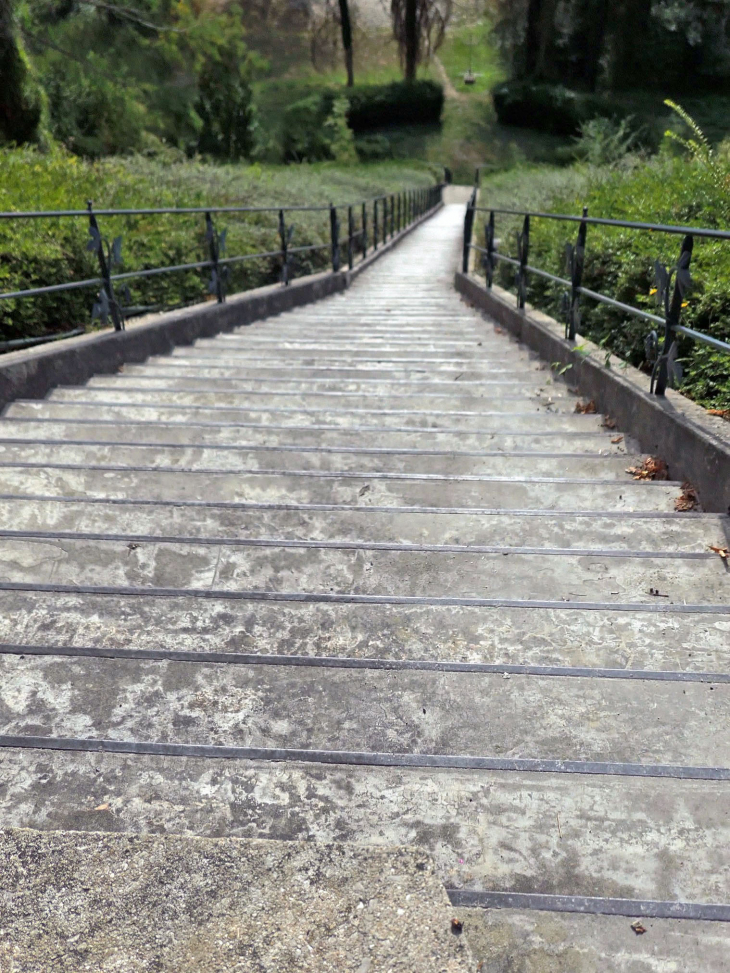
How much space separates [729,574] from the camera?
2531 millimetres

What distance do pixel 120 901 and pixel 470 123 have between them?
5284 centimetres

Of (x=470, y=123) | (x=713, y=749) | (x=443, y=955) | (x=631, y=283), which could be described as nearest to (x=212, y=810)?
(x=443, y=955)

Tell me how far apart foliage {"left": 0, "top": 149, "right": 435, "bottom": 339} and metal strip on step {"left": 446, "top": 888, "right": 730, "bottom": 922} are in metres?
4.95

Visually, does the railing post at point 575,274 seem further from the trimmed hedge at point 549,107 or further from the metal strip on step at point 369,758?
the trimmed hedge at point 549,107

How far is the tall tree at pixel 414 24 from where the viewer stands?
41250 millimetres

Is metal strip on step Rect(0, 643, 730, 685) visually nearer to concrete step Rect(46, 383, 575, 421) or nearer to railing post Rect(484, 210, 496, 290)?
concrete step Rect(46, 383, 575, 421)

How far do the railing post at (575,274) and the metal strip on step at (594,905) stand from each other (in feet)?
13.9

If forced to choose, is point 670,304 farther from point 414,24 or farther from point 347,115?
point 414,24

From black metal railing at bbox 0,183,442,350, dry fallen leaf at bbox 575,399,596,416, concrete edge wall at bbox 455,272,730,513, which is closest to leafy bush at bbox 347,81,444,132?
black metal railing at bbox 0,183,442,350

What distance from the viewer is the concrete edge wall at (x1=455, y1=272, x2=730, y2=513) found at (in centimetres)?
296

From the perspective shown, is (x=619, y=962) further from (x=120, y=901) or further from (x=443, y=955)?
(x=120, y=901)

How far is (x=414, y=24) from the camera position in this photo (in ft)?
139

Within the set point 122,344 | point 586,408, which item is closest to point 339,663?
point 586,408

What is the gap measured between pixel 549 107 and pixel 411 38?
9572 millimetres
